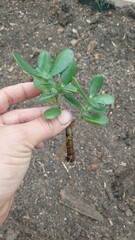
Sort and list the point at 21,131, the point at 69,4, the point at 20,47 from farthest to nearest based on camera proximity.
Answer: the point at 69,4 → the point at 20,47 → the point at 21,131

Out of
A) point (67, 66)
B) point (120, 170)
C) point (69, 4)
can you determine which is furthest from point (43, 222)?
point (69, 4)

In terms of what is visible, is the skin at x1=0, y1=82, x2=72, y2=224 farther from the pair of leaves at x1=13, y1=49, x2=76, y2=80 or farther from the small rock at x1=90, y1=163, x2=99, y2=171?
the small rock at x1=90, y1=163, x2=99, y2=171

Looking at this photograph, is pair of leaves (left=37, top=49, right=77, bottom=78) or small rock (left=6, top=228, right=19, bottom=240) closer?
pair of leaves (left=37, top=49, right=77, bottom=78)

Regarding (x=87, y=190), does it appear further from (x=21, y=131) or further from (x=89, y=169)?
(x=21, y=131)

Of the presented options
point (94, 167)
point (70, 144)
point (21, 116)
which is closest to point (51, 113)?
point (21, 116)

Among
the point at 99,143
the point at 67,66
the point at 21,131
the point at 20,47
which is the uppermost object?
the point at 67,66

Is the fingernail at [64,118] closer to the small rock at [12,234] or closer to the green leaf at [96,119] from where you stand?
the green leaf at [96,119]

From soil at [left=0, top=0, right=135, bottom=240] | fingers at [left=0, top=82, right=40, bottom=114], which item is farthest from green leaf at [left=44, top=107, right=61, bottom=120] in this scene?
soil at [left=0, top=0, right=135, bottom=240]
